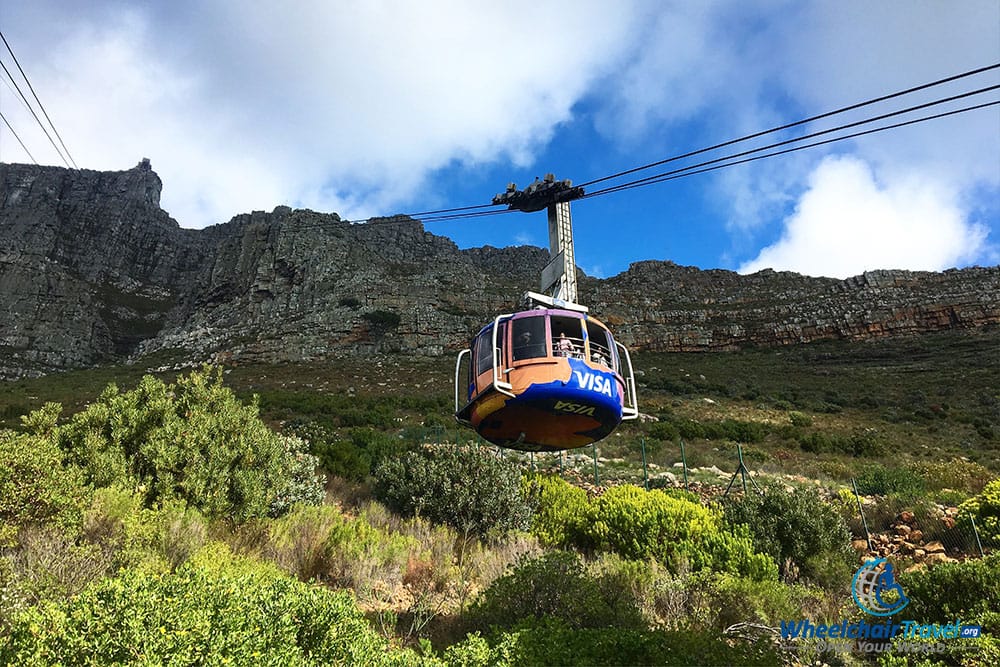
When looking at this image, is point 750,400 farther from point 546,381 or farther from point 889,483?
point 546,381

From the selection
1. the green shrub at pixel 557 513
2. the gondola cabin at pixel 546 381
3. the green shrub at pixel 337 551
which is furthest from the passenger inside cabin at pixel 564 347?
the green shrub at pixel 557 513

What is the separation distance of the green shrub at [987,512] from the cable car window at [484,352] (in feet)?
36.0

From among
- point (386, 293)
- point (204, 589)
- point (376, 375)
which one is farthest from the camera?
point (386, 293)

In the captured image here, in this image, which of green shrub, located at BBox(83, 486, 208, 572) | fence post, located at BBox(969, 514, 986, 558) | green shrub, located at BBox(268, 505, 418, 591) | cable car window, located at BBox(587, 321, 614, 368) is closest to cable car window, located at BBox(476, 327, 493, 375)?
cable car window, located at BBox(587, 321, 614, 368)

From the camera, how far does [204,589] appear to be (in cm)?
414

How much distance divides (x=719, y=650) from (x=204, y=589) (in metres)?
4.71

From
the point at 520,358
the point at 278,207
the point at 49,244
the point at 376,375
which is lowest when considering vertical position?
the point at 520,358

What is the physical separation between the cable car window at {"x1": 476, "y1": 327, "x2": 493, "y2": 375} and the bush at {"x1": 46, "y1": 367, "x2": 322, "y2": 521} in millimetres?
4668

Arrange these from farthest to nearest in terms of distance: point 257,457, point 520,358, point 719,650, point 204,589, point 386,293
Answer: point 386,293
point 257,457
point 520,358
point 719,650
point 204,589

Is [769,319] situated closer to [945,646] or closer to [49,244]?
[945,646]

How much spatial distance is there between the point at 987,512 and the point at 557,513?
30.8 feet

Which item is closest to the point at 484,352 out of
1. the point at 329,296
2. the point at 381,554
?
the point at 381,554

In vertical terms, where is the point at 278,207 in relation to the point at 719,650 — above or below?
above

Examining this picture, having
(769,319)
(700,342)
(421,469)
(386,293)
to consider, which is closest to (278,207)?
(386,293)
